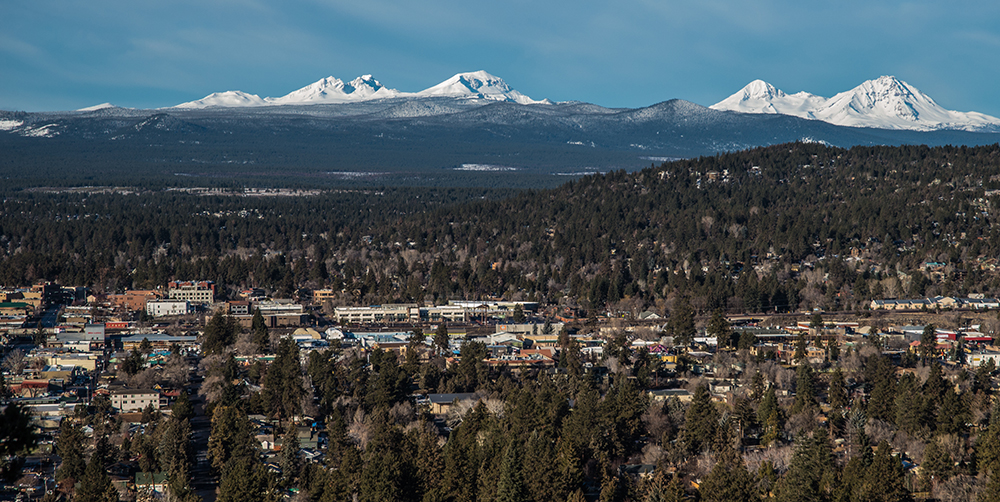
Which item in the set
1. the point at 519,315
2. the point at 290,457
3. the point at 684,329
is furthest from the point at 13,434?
the point at 519,315

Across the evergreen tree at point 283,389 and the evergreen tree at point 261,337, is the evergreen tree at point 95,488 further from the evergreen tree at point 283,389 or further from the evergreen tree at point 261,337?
the evergreen tree at point 261,337

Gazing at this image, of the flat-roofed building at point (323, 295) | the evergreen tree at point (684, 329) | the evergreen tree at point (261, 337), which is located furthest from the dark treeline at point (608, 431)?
A: the flat-roofed building at point (323, 295)

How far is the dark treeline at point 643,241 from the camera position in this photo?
9281 centimetres

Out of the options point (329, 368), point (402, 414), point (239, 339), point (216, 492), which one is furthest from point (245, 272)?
point (216, 492)

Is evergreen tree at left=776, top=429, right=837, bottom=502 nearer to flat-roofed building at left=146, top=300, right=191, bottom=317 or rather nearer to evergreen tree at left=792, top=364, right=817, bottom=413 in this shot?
evergreen tree at left=792, top=364, right=817, bottom=413

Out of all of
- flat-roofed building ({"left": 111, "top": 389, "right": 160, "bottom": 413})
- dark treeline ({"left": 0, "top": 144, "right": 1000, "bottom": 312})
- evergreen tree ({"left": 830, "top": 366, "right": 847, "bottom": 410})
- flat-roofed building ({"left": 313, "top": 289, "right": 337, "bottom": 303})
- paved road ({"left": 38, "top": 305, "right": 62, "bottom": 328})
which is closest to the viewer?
evergreen tree ({"left": 830, "top": 366, "right": 847, "bottom": 410})

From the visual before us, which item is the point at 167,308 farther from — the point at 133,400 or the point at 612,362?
the point at 612,362

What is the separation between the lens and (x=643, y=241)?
371ft

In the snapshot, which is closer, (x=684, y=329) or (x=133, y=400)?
(x=133, y=400)

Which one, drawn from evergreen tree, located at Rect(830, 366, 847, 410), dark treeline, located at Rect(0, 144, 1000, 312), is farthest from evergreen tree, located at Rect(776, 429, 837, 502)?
dark treeline, located at Rect(0, 144, 1000, 312)

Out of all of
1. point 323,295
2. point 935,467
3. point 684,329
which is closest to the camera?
point 935,467

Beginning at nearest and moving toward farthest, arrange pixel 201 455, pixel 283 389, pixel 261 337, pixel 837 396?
1. pixel 201 455
2. pixel 837 396
3. pixel 283 389
4. pixel 261 337

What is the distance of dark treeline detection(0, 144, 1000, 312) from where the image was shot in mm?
92812

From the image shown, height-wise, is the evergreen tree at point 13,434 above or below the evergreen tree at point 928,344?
above
